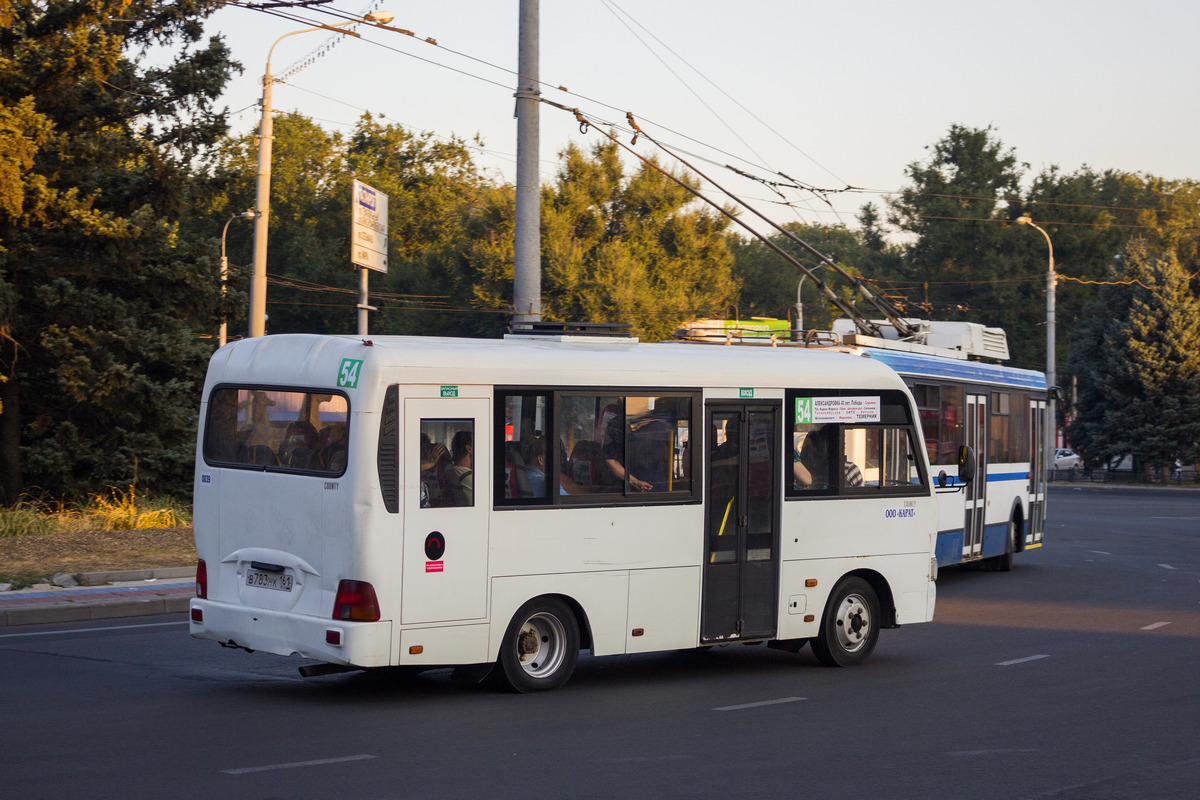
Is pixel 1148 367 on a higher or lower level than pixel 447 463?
higher

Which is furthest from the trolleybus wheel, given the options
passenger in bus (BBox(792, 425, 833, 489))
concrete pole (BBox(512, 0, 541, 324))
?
passenger in bus (BBox(792, 425, 833, 489))

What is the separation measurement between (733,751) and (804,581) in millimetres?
3283

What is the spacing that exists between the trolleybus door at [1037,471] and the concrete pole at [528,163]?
9222mm

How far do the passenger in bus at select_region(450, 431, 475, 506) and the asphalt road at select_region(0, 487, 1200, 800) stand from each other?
4.57ft

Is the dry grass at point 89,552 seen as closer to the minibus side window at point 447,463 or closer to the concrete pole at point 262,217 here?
the concrete pole at point 262,217

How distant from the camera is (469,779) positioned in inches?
270

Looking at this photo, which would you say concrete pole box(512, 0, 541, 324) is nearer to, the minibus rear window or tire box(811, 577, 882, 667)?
tire box(811, 577, 882, 667)

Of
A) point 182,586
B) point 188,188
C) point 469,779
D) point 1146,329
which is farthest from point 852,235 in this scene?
point 469,779

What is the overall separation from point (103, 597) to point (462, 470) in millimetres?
7321

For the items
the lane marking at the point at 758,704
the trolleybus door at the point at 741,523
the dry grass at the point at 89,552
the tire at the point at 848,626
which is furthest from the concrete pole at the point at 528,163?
the lane marking at the point at 758,704

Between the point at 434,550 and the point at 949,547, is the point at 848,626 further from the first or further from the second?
the point at 949,547

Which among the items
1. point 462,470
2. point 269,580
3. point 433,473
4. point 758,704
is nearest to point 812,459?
point 758,704

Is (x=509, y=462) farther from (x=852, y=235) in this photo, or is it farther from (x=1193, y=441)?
(x=852, y=235)

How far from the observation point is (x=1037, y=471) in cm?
2214
